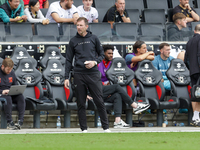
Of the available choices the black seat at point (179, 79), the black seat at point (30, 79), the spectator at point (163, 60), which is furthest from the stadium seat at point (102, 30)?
the black seat at point (30, 79)

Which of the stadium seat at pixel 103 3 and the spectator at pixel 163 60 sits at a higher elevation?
the stadium seat at pixel 103 3

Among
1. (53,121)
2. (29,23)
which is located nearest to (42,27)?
(29,23)

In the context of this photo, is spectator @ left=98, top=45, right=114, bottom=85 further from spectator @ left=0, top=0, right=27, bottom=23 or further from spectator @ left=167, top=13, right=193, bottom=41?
spectator @ left=0, top=0, right=27, bottom=23

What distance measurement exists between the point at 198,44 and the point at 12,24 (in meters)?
4.28

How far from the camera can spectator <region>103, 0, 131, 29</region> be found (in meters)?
11.0

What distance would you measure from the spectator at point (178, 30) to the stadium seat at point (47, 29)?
2.76 m

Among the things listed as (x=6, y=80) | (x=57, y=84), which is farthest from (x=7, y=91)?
(x=57, y=84)

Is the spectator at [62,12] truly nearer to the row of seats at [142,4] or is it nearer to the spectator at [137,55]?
the row of seats at [142,4]

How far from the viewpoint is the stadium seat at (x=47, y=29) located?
10055mm

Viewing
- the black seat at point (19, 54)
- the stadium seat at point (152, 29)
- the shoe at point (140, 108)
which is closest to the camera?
the shoe at point (140, 108)

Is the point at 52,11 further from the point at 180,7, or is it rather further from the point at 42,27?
the point at 180,7

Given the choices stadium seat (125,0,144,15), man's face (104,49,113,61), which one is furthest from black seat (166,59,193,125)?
stadium seat (125,0,144,15)

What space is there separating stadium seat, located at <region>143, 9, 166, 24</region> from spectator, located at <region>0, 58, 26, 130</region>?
17.0 feet
